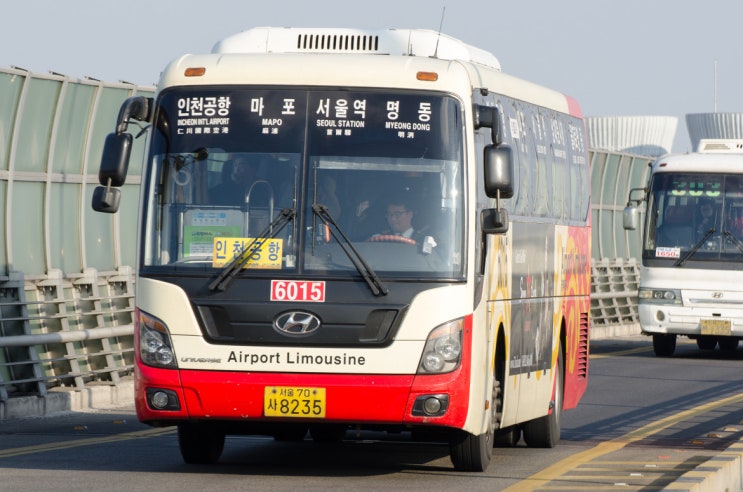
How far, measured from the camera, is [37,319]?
60.2ft

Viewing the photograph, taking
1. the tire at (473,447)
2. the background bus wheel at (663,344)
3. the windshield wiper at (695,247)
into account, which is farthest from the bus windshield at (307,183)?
the background bus wheel at (663,344)

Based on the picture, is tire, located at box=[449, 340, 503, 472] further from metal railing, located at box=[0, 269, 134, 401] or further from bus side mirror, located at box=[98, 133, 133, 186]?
metal railing, located at box=[0, 269, 134, 401]

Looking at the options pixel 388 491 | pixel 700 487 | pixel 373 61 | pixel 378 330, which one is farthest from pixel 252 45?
pixel 700 487

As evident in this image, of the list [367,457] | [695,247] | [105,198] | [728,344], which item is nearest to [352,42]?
[105,198]

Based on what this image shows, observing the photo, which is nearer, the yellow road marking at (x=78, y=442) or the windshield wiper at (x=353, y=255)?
the windshield wiper at (x=353, y=255)

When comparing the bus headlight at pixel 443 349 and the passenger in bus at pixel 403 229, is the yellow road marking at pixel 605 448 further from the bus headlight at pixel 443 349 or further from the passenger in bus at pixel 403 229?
the passenger in bus at pixel 403 229

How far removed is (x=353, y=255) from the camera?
11070 mm

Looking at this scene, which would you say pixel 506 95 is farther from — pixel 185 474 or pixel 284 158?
pixel 185 474

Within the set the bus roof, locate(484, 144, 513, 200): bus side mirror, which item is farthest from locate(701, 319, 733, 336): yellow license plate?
locate(484, 144, 513, 200): bus side mirror

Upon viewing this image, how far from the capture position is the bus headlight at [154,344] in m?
11.1

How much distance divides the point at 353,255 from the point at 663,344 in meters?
19.8

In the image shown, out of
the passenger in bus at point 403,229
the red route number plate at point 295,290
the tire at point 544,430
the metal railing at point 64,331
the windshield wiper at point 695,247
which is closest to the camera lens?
the red route number plate at point 295,290

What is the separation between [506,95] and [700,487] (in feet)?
13.3

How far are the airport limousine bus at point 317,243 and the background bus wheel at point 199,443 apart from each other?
39cm
